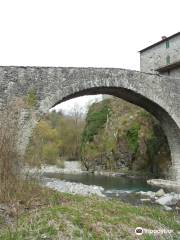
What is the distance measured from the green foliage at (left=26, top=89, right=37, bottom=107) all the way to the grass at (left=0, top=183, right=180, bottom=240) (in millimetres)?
6756

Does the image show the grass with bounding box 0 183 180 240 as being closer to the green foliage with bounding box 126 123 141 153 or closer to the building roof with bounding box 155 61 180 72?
the building roof with bounding box 155 61 180 72

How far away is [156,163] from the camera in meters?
24.0

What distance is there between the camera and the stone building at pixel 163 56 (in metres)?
23.6

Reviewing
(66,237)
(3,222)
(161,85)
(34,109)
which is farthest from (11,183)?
(161,85)

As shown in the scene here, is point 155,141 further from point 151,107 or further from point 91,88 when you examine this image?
point 91,88

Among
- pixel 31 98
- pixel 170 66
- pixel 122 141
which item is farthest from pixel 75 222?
pixel 122 141

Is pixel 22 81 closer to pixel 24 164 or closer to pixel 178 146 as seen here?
pixel 24 164

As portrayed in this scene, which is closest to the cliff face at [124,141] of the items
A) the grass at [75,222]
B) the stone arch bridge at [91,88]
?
the stone arch bridge at [91,88]

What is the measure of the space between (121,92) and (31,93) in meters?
5.09

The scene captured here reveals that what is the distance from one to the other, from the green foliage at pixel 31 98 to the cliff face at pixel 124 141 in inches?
426

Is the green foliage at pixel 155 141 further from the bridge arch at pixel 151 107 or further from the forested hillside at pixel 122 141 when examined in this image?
the bridge arch at pixel 151 107

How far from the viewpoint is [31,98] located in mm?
14484

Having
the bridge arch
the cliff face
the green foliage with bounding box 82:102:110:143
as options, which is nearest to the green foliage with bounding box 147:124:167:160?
the cliff face

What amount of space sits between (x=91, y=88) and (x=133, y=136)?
10.9m
